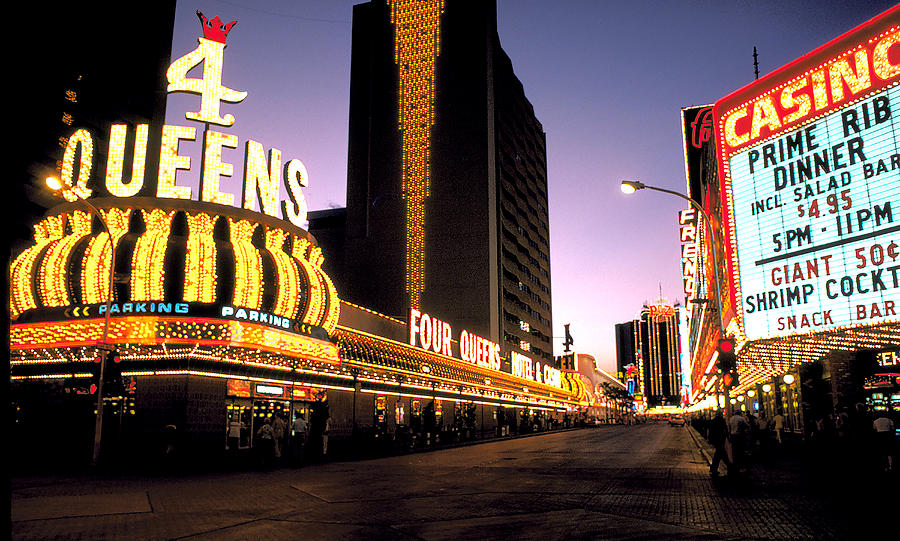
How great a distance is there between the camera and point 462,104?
290 ft

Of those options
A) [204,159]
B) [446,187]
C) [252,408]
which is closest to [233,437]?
[252,408]

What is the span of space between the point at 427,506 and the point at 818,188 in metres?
11.7

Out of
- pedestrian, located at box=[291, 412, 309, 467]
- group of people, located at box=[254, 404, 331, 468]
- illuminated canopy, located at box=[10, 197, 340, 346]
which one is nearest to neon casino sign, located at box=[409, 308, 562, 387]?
group of people, located at box=[254, 404, 331, 468]

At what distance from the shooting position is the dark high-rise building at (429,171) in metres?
81.9

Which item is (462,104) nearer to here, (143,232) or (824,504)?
(143,232)

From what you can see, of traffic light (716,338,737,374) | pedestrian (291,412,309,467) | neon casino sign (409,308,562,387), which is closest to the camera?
traffic light (716,338,737,374)

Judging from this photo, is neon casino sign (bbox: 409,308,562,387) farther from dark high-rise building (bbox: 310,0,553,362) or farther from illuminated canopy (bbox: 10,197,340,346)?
illuminated canopy (bbox: 10,197,340,346)

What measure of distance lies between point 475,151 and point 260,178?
197 feet

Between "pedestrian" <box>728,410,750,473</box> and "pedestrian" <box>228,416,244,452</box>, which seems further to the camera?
"pedestrian" <box>228,416,244,452</box>

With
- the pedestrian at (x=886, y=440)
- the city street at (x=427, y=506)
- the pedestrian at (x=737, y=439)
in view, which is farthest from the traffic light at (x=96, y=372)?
the pedestrian at (x=886, y=440)

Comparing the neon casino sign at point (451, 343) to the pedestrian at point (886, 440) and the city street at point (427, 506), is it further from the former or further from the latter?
the pedestrian at point (886, 440)

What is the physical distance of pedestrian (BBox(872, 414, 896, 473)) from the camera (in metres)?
16.6

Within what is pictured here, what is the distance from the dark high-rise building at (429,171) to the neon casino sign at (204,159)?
4897 cm

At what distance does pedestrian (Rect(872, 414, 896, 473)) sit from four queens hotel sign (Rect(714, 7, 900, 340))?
11.4 feet
